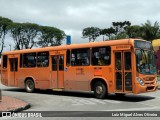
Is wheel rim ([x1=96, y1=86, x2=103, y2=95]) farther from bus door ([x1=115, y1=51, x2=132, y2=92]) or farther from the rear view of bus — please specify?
the rear view of bus

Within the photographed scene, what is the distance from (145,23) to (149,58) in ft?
123

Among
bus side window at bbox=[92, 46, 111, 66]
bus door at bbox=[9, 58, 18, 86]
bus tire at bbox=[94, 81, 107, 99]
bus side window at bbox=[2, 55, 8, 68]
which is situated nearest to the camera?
bus side window at bbox=[92, 46, 111, 66]

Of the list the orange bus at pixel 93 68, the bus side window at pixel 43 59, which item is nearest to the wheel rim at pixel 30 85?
the orange bus at pixel 93 68

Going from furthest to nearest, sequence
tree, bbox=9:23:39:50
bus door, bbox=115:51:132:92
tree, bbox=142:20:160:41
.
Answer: tree, bbox=9:23:39:50 < tree, bbox=142:20:160:41 < bus door, bbox=115:51:132:92

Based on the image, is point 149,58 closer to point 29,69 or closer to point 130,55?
point 130,55

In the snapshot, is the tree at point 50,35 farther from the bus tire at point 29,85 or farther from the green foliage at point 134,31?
the bus tire at point 29,85

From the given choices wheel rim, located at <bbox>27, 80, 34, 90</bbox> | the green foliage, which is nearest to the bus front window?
wheel rim, located at <bbox>27, 80, 34, 90</bbox>

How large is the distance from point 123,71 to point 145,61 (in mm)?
1156

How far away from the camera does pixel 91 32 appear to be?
102 m

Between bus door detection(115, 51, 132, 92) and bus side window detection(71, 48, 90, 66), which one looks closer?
bus door detection(115, 51, 132, 92)

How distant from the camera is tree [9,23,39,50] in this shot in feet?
279

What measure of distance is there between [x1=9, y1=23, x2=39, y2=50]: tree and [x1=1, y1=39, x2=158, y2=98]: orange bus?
61.9 meters

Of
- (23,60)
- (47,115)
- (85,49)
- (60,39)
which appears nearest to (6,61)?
(23,60)

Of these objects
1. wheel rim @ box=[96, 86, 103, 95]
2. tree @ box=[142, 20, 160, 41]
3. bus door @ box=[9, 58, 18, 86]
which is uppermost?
tree @ box=[142, 20, 160, 41]
